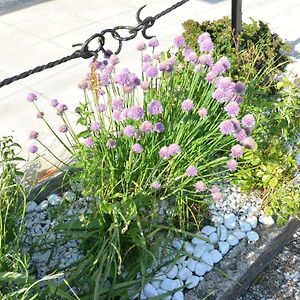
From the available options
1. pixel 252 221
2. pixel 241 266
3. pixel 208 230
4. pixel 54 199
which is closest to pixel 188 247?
pixel 208 230

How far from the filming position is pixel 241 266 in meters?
2.37

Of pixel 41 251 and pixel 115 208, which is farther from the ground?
pixel 115 208

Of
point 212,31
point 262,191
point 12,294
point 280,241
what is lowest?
point 280,241

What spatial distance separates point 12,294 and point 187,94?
1.34 m

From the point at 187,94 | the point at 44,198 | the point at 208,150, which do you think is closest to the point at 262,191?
the point at 208,150

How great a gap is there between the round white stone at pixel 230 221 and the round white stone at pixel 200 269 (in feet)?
0.98

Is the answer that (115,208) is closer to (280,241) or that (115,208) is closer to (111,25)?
(280,241)

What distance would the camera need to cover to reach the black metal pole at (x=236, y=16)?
342 cm

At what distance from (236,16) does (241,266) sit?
181 cm

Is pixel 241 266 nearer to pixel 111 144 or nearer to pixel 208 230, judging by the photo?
pixel 208 230

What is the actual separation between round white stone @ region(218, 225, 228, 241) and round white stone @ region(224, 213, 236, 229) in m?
0.03

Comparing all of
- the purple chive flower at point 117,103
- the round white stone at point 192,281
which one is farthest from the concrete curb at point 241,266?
the purple chive flower at point 117,103

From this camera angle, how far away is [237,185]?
8.88ft

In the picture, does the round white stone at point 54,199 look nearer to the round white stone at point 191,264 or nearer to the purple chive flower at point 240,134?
the round white stone at point 191,264
